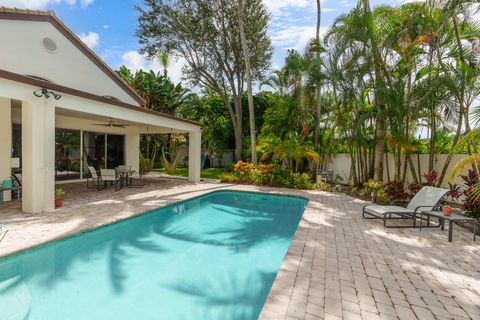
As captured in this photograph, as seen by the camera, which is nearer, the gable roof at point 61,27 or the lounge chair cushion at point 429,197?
the lounge chair cushion at point 429,197

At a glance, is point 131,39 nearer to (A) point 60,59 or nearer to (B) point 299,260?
(A) point 60,59

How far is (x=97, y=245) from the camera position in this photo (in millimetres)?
6207

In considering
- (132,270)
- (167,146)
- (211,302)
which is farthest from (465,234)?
(167,146)

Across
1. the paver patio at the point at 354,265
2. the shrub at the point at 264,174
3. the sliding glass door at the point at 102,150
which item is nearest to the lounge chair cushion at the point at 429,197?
the paver patio at the point at 354,265

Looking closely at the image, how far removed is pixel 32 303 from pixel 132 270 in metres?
1.58

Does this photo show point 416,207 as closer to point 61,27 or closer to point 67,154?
point 67,154

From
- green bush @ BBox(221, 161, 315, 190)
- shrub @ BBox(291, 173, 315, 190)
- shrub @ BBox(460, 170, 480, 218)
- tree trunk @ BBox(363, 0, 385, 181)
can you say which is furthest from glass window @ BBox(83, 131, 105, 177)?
shrub @ BBox(460, 170, 480, 218)

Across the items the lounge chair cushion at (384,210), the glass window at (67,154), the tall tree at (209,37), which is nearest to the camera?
the lounge chair cushion at (384,210)

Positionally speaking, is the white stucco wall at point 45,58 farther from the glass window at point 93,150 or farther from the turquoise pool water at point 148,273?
the turquoise pool water at point 148,273

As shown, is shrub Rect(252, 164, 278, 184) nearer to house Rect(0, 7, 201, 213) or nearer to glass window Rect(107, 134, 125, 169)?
house Rect(0, 7, 201, 213)

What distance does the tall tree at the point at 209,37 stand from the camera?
20.4m

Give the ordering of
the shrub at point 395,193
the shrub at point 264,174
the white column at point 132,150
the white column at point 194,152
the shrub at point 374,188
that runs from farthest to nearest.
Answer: the white column at point 132,150
the white column at point 194,152
the shrub at point 264,174
the shrub at point 374,188
the shrub at point 395,193

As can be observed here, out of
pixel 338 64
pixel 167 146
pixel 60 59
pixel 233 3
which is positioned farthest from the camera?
pixel 167 146

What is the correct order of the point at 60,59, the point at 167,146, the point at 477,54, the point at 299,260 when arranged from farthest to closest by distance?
the point at 167,146 → the point at 60,59 → the point at 477,54 → the point at 299,260
